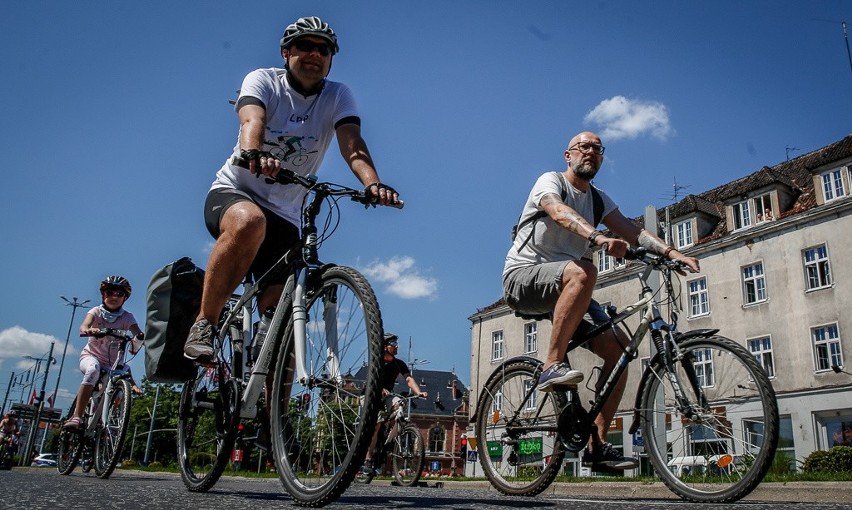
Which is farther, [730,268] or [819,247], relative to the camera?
[730,268]

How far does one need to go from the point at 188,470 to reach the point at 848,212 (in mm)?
28314

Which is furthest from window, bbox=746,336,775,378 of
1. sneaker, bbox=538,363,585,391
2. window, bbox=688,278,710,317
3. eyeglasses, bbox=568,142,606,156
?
sneaker, bbox=538,363,585,391

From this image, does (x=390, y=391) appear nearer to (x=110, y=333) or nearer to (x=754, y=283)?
(x=110, y=333)

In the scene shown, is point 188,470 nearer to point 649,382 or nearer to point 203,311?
point 203,311

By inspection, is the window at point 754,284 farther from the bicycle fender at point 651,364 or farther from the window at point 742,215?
the bicycle fender at point 651,364

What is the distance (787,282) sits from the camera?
2798cm

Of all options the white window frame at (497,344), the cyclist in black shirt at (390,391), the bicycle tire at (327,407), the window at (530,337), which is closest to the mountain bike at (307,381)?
the bicycle tire at (327,407)

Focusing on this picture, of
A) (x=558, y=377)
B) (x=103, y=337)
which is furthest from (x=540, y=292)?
(x=103, y=337)

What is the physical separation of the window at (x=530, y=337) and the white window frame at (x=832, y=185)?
1629 cm

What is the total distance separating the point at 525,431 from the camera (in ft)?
16.0

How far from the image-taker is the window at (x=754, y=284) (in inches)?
1139

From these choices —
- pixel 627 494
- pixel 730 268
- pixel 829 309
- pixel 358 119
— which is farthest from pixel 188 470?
pixel 730 268

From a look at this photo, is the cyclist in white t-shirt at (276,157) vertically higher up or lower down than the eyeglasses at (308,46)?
lower down

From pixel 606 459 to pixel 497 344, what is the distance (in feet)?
126
